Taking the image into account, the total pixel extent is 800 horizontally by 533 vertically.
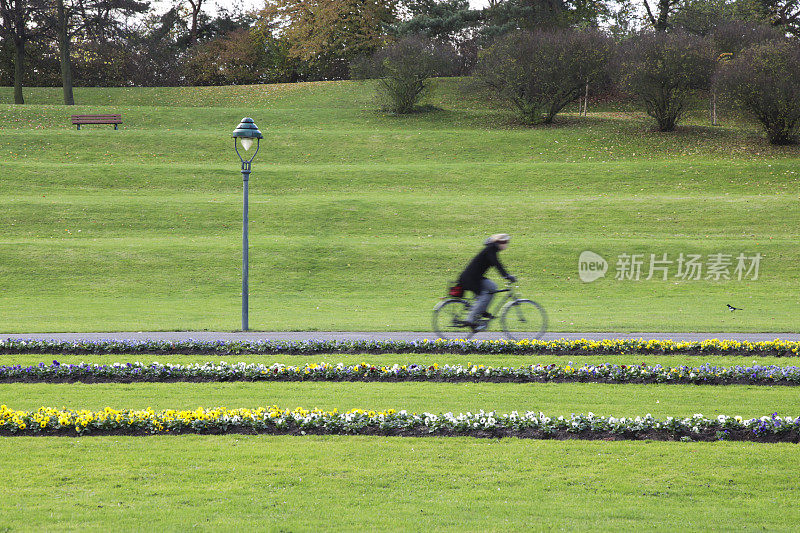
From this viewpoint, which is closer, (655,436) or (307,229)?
(655,436)

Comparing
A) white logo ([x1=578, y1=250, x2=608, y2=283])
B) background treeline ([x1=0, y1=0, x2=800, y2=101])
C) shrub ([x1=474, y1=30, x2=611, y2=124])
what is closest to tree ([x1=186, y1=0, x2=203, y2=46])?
background treeline ([x1=0, y1=0, x2=800, y2=101])

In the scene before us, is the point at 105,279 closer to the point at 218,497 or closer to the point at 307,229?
the point at 307,229

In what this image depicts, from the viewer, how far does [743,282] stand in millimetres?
20469

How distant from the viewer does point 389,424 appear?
7.57 metres

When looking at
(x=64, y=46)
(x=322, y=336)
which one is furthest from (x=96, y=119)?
(x=322, y=336)

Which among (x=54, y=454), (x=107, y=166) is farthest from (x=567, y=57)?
(x=54, y=454)

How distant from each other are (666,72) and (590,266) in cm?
2033

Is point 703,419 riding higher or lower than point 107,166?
lower

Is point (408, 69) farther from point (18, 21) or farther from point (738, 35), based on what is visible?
point (18, 21)

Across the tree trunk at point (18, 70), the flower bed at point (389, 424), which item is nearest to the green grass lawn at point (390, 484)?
the flower bed at point (389, 424)

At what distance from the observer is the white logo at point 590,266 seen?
69.4 feet

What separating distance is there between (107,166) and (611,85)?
123 feet

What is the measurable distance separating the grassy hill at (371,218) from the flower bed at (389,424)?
7.33 metres

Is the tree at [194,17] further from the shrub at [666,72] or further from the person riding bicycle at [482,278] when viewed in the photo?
the person riding bicycle at [482,278]
